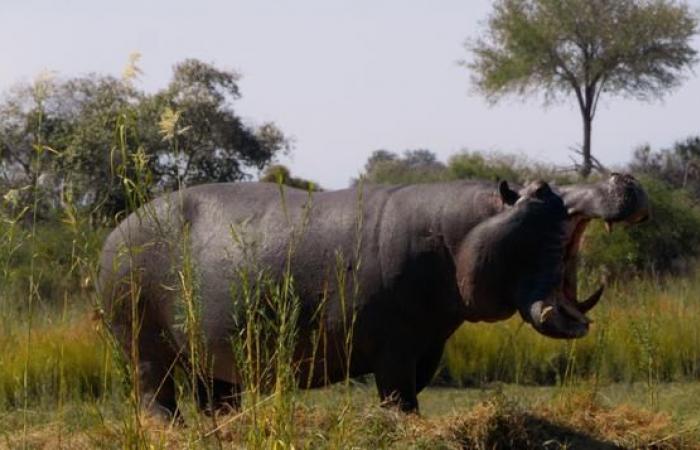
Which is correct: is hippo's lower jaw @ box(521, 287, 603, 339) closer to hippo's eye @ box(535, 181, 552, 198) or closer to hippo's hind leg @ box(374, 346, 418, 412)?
hippo's eye @ box(535, 181, 552, 198)

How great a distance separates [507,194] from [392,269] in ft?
1.75

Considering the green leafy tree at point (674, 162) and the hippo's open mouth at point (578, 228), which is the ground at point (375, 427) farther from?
the green leafy tree at point (674, 162)

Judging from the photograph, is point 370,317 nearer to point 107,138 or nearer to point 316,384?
point 316,384

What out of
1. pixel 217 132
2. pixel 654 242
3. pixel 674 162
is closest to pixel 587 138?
pixel 674 162

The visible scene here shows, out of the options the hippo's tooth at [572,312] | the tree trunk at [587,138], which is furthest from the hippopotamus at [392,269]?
the tree trunk at [587,138]

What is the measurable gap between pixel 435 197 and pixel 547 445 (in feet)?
3.53

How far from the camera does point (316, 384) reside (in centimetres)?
541

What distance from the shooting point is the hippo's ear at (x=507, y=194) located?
5.04m

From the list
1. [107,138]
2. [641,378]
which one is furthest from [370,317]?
[107,138]

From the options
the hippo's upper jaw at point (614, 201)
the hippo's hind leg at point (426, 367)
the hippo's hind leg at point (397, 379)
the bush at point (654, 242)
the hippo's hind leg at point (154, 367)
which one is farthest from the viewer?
the bush at point (654, 242)

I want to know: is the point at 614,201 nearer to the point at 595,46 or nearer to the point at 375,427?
the point at 375,427

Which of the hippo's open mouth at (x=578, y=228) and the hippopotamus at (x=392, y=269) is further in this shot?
the hippopotamus at (x=392, y=269)

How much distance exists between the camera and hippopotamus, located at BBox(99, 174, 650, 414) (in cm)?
495

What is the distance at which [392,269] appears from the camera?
518 centimetres
